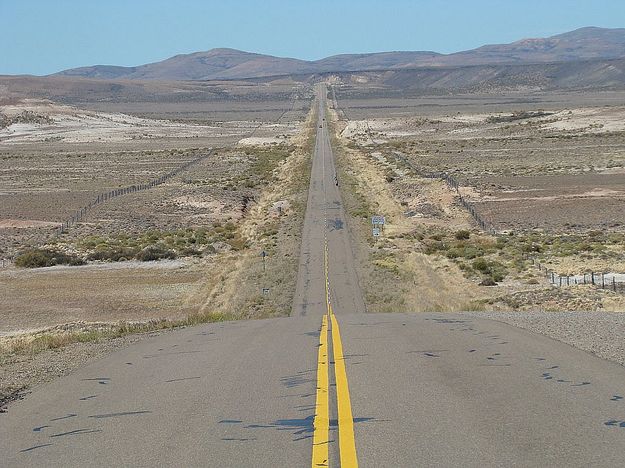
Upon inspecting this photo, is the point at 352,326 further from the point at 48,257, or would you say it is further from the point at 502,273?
the point at 48,257

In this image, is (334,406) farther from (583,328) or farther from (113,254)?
(113,254)

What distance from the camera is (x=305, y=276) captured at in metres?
33.1

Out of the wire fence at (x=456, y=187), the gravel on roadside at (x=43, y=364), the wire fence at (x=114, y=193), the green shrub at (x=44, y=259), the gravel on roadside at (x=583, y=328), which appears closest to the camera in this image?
the gravel on roadside at (x=43, y=364)

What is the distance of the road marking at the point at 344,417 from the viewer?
23.2 feet

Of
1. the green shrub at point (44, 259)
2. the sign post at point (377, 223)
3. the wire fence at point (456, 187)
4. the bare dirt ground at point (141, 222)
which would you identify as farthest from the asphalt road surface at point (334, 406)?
→ the wire fence at point (456, 187)

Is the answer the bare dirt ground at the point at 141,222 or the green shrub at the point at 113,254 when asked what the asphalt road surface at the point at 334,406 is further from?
the green shrub at the point at 113,254

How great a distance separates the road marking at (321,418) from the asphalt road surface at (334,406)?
17 millimetres

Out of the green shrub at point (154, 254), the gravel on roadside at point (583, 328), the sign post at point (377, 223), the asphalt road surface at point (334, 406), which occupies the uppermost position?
the asphalt road surface at point (334, 406)

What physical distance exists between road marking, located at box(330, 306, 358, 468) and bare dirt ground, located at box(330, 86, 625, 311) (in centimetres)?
1448

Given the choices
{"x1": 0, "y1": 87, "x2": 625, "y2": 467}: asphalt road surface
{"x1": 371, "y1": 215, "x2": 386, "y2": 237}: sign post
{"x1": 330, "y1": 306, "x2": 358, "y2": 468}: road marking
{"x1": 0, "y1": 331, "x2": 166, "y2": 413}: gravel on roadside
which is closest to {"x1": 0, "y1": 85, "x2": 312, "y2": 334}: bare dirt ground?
{"x1": 371, "y1": 215, "x2": 386, "y2": 237}: sign post

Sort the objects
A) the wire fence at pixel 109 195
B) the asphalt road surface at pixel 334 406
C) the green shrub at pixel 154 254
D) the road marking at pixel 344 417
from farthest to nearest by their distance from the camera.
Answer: the wire fence at pixel 109 195 → the green shrub at pixel 154 254 → the asphalt road surface at pixel 334 406 → the road marking at pixel 344 417

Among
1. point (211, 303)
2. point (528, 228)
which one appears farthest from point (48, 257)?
point (528, 228)

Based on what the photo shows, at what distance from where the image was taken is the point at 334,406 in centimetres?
885

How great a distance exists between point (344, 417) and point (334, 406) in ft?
1.64
